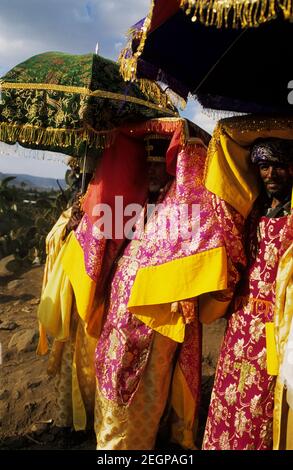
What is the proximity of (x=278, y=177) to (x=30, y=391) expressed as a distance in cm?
306

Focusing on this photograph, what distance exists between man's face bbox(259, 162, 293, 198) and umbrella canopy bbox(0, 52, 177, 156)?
934 millimetres

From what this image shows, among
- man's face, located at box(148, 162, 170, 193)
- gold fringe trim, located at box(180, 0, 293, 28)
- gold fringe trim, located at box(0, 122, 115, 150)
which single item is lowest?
man's face, located at box(148, 162, 170, 193)

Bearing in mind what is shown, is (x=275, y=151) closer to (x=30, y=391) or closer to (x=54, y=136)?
(x=54, y=136)

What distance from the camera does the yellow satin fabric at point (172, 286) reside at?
2512 mm

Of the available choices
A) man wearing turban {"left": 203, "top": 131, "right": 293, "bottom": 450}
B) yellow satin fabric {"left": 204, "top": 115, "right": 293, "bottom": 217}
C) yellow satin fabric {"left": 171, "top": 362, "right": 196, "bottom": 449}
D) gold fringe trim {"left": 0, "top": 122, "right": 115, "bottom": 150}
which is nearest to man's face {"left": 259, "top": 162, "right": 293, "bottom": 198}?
man wearing turban {"left": 203, "top": 131, "right": 293, "bottom": 450}

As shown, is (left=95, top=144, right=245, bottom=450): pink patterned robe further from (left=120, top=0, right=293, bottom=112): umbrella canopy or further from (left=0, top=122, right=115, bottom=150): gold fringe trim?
(left=0, top=122, right=115, bottom=150): gold fringe trim

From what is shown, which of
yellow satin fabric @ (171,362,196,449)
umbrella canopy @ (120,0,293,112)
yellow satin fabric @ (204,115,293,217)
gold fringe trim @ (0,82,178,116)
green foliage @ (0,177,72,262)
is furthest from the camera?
green foliage @ (0,177,72,262)

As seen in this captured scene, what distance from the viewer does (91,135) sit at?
304 centimetres

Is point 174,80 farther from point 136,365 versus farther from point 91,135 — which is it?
point 136,365

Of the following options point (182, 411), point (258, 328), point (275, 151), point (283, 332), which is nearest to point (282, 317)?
point (283, 332)

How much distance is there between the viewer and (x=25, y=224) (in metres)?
10.3

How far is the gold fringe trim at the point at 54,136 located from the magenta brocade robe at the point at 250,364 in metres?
1.28

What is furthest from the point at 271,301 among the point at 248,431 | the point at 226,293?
the point at 248,431

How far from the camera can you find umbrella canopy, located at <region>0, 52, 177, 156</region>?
2971 millimetres
